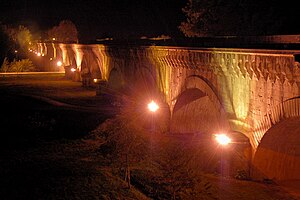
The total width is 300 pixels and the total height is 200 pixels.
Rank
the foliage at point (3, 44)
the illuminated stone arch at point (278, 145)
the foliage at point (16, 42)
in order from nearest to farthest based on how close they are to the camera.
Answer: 1. the illuminated stone arch at point (278, 145)
2. the foliage at point (3, 44)
3. the foliage at point (16, 42)

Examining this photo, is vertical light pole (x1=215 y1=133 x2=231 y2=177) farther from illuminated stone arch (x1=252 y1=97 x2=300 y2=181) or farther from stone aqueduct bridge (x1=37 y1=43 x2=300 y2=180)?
illuminated stone arch (x1=252 y1=97 x2=300 y2=181)

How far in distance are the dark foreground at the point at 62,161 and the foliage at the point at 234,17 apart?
381 inches

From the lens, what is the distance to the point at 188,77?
20.0 meters

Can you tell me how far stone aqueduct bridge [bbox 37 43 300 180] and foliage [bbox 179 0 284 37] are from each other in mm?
7077

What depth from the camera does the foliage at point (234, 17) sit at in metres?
27.8

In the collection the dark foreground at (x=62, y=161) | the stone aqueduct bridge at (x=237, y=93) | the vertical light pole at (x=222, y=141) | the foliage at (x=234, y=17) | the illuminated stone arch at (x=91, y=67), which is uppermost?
the foliage at (x=234, y=17)

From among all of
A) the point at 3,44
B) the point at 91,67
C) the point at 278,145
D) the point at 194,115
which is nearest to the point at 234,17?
the point at 194,115

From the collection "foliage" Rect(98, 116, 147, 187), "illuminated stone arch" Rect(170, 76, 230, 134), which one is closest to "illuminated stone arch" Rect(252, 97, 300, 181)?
"foliage" Rect(98, 116, 147, 187)

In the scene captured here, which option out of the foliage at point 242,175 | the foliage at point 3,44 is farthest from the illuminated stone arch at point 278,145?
the foliage at point 3,44

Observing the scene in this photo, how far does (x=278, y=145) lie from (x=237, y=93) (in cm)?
282

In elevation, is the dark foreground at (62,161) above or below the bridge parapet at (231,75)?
below

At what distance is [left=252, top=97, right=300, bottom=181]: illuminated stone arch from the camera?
1266cm

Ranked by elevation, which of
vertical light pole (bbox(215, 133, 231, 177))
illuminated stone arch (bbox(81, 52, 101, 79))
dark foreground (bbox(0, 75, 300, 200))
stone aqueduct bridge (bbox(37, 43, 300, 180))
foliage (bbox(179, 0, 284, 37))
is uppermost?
foliage (bbox(179, 0, 284, 37))

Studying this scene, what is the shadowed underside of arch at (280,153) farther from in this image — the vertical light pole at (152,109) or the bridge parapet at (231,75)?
the vertical light pole at (152,109)
